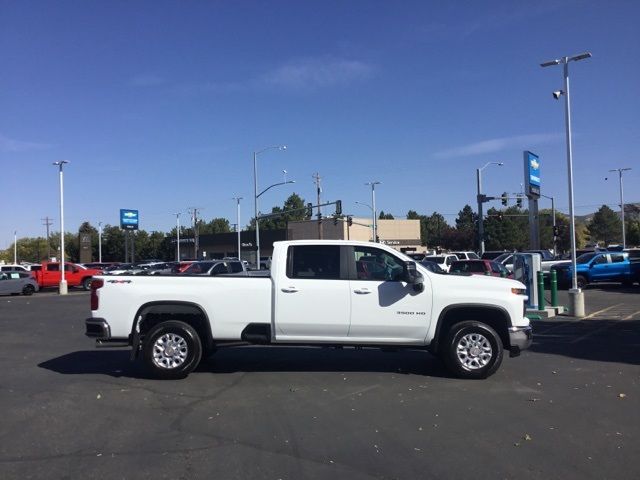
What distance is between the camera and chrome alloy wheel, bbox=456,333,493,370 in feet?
26.5

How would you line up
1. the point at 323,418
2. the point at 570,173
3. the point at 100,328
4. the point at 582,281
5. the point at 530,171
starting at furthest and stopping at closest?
the point at 530,171 → the point at 582,281 → the point at 570,173 → the point at 100,328 → the point at 323,418

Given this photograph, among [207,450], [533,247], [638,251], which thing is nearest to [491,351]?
[207,450]

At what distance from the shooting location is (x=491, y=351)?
8078mm

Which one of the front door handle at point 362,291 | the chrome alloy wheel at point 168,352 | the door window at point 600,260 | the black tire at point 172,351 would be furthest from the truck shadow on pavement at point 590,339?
the door window at point 600,260

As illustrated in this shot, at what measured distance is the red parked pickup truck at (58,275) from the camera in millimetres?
35688

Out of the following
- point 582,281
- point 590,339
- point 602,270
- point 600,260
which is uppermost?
point 600,260

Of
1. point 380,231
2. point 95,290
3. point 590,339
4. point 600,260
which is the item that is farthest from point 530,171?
point 380,231

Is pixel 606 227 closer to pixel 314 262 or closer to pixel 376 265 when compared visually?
pixel 376 265

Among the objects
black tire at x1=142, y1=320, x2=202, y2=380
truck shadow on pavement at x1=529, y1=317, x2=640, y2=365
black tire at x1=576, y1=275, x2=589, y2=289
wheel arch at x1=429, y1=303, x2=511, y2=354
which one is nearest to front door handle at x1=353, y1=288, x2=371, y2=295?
wheel arch at x1=429, y1=303, x2=511, y2=354

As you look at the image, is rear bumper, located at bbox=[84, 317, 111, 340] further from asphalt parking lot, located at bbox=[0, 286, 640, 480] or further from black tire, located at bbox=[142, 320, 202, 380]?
asphalt parking lot, located at bbox=[0, 286, 640, 480]

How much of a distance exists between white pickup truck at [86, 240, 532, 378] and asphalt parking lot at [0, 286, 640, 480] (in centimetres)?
49

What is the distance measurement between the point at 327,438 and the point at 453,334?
3.09 meters

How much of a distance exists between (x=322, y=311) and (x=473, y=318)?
2.19 m

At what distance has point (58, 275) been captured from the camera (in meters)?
36.1
